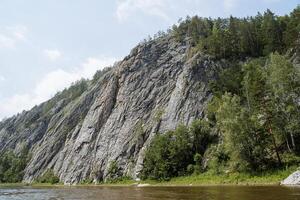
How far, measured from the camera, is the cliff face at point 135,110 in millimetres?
125000

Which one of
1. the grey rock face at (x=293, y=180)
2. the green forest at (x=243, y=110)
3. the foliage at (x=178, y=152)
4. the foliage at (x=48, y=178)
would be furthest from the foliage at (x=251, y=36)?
the foliage at (x=48, y=178)

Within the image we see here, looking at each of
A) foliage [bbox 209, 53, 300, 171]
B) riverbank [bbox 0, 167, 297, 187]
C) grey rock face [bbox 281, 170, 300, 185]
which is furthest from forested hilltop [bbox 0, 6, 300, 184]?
grey rock face [bbox 281, 170, 300, 185]

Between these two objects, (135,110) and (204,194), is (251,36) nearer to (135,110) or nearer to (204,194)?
(135,110)


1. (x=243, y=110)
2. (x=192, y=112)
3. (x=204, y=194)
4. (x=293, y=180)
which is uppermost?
(x=192, y=112)

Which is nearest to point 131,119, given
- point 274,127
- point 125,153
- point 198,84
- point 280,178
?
point 125,153

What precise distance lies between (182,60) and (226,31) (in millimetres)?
17862

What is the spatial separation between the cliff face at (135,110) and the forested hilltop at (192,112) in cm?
43

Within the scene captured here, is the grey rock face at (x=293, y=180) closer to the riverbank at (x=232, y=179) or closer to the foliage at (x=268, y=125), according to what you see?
the riverbank at (x=232, y=179)

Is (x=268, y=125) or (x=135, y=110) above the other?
(x=135, y=110)

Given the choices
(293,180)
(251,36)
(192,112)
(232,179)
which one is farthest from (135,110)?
(293,180)

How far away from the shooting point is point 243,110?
82.3 metres

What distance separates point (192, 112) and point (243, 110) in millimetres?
38163

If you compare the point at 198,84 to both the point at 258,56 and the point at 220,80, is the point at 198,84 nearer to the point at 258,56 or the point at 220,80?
the point at 220,80

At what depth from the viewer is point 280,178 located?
71.1m
